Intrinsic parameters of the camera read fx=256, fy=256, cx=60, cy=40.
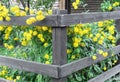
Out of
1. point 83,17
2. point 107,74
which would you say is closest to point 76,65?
point 83,17

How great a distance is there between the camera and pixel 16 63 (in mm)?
2773

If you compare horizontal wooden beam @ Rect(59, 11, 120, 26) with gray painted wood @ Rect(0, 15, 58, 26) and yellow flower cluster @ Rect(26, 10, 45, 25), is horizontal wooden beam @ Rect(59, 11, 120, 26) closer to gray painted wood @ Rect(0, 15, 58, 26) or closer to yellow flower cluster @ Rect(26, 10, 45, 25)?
gray painted wood @ Rect(0, 15, 58, 26)

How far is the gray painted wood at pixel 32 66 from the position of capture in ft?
7.71

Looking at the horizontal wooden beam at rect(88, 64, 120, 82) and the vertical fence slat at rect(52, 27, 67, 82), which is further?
the horizontal wooden beam at rect(88, 64, 120, 82)

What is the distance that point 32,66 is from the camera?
2576mm

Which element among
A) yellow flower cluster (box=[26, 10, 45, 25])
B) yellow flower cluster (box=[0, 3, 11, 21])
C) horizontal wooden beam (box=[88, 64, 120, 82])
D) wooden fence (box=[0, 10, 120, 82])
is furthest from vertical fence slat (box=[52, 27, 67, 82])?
horizontal wooden beam (box=[88, 64, 120, 82])

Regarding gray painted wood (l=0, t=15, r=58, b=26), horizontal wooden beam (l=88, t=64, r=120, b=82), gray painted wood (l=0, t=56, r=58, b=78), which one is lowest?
horizontal wooden beam (l=88, t=64, r=120, b=82)

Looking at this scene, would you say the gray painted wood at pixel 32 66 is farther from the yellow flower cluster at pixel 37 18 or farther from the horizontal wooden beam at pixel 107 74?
the horizontal wooden beam at pixel 107 74

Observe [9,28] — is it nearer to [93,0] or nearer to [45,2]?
[45,2]

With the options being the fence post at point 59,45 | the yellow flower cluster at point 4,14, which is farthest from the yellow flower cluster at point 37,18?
the yellow flower cluster at point 4,14

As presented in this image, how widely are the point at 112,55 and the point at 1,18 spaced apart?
153 centimetres

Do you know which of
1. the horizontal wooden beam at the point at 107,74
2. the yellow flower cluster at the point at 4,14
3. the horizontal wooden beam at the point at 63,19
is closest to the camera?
the horizontal wooden beam at the point at 63,19

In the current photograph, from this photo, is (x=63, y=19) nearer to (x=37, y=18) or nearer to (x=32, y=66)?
(x=37, y=18)

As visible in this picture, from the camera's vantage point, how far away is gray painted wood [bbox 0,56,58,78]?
7.71 feet
